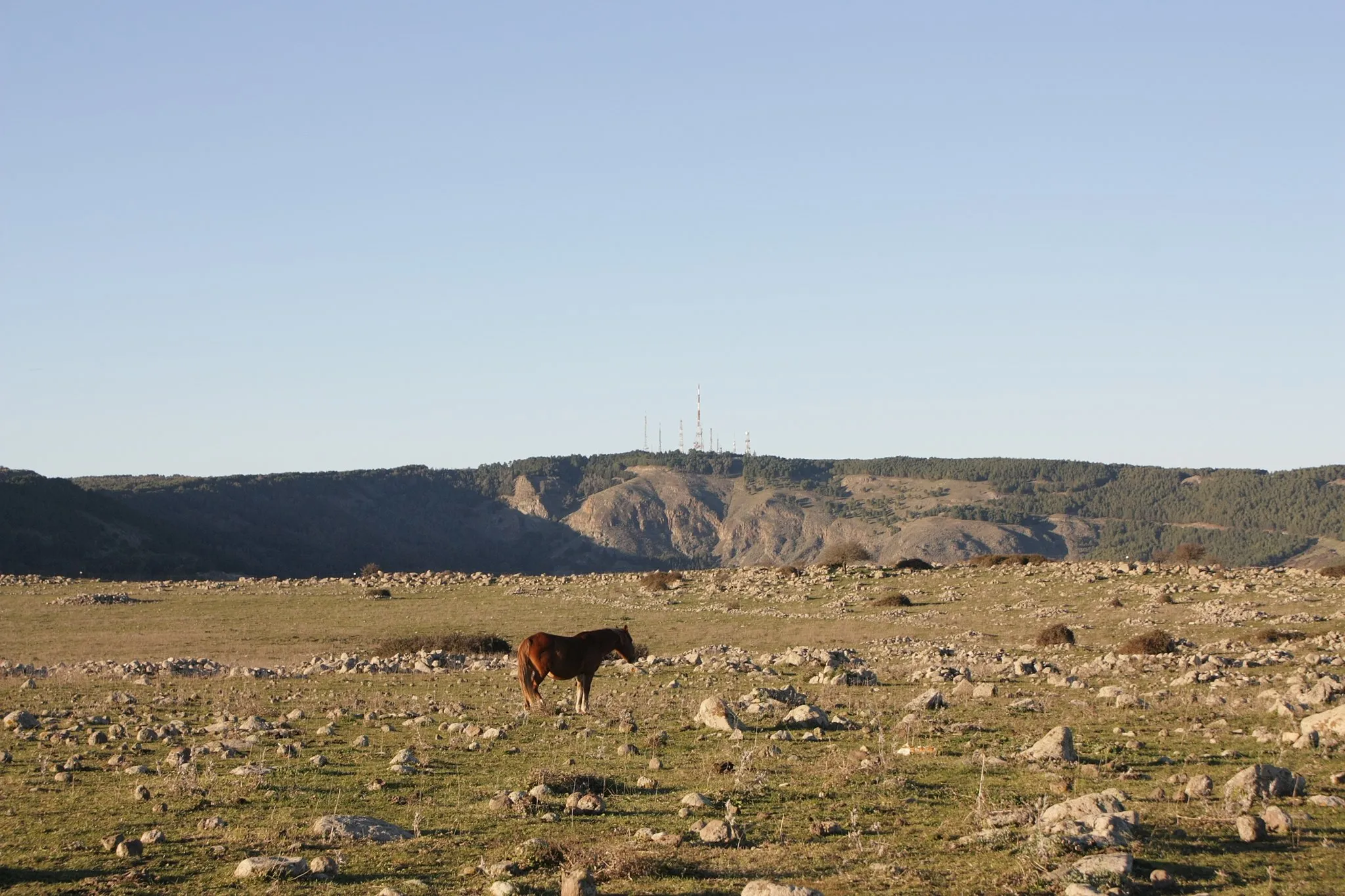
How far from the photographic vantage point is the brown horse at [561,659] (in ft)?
58.6

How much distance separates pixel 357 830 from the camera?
34.1ft

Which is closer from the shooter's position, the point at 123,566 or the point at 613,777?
the point at 613,777

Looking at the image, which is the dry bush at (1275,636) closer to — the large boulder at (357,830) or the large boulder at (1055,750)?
the large boulder at (1055,750)

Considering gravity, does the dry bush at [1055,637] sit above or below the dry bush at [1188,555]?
below

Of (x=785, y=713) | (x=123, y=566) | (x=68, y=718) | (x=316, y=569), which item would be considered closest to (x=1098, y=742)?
(x=785, y=713)

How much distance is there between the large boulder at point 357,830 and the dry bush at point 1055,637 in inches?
970

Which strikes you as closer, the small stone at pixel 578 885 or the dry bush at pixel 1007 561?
the small stone at pixel 578 885

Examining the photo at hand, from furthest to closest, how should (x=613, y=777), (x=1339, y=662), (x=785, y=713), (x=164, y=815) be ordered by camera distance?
(x=1339, y=662)
(x=785, y=713)
(x=613, y=777)
(x=164, y=815)

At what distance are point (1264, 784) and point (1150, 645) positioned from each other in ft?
56.9

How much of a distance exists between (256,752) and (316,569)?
12910 centimetres

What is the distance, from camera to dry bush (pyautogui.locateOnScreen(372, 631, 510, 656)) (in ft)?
109

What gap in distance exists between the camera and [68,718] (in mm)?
18297

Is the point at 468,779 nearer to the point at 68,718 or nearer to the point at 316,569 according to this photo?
the point at 68,718

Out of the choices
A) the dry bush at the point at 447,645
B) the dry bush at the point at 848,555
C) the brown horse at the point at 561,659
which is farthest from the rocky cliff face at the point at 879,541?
the brown horse at the point at 561,659
